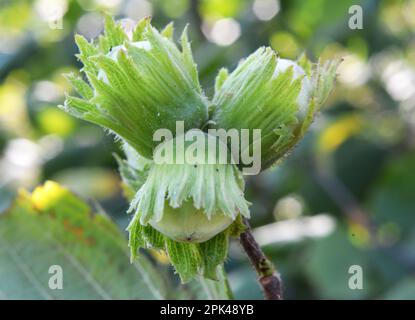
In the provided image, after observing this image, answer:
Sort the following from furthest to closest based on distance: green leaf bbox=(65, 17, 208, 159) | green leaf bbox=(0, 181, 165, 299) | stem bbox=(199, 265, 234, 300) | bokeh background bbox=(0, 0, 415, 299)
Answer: bokeh background bbox=(0, 0, 415, 299) < green leaf bbox=(0, 181, 165, 299) < stem bbox=(199, 265, 234, 300) < green leaf bbox=(65, 17, 208, 159)

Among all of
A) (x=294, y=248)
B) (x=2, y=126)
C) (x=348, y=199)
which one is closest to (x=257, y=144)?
(x=294, y=248)

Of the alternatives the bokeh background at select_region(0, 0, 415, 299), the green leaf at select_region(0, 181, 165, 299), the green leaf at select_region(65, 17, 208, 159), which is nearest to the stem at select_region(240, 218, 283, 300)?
the green leaf at select_region(65, 17, 208, 159)

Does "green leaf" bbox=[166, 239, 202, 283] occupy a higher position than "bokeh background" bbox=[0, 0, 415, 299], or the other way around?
"bokeh background" bbox=[0, 0, 415, 299]

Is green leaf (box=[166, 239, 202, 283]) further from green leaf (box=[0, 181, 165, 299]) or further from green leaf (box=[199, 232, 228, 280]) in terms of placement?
A: green leaf (box=[0, 181, 165, 299])

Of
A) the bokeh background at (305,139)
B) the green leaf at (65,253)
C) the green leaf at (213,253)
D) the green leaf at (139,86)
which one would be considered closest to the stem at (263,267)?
the green leaf at (213,253)

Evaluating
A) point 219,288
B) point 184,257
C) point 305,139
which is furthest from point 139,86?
point 305,139

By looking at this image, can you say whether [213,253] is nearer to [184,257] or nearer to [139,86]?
[184,257]
